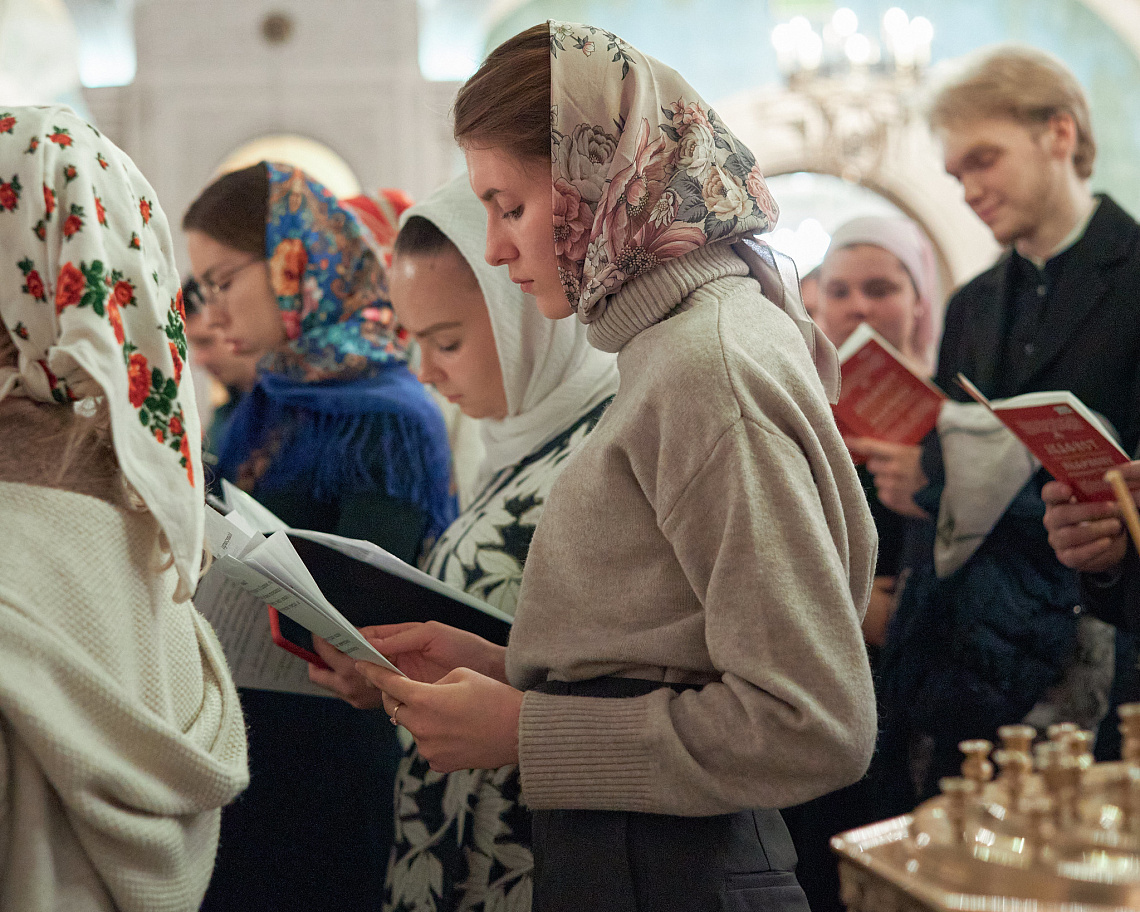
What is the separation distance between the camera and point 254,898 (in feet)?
6.17

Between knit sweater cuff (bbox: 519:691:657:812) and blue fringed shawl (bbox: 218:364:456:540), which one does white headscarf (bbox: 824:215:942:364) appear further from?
knit sweater cuff (bbox: 519:691:657:812)

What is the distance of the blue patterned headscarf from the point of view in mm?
2041

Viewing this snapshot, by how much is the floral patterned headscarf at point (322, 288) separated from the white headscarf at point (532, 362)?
0.47 metres

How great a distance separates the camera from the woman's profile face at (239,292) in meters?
2.26

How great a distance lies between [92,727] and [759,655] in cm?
62

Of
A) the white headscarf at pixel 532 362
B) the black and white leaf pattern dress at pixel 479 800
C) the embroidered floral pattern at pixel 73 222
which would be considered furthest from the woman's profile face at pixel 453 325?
the embroidered floral pattern at pixel 73 222

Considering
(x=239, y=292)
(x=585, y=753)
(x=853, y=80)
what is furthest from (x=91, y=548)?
(x=853, y=80)

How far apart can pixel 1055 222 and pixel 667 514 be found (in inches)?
63.5

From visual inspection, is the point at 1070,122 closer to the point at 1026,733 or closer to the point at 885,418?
the point at 885,418

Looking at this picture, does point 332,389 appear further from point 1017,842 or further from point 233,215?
point 1017,842

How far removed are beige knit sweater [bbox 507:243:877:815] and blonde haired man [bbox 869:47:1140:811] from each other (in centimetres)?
Result: 103

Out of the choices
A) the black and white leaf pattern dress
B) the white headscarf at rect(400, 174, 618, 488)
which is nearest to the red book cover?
the white headscarf at rect(400, 174, 618, 488)

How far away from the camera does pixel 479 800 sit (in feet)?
5.03

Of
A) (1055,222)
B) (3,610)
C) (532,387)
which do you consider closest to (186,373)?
(3,610)
